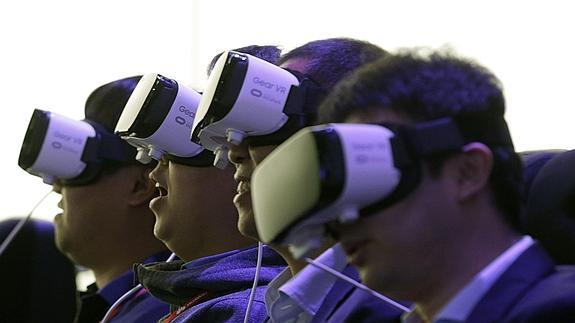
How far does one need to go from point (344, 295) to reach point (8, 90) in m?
1.91

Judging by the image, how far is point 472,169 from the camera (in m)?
1.02

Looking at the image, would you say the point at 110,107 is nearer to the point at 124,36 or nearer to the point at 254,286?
the point at 254,286

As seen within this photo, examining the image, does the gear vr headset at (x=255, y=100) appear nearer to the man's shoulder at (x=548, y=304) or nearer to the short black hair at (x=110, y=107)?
the man's shoulder at (x=548, y=304)

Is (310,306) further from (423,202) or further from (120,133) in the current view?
(120,133)

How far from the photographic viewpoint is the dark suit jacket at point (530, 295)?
0.95 metres

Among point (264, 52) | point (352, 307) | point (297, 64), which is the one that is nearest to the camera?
point (352, 307)

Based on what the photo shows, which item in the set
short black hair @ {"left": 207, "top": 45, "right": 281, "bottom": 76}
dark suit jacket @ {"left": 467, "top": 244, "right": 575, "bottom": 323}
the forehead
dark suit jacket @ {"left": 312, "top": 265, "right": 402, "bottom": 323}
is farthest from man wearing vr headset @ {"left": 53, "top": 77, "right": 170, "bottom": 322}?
dark suit jacket @ {"left": 467, "top": 244, "right": 575, "bottom": 323}

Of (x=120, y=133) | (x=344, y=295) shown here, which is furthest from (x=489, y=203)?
(x=120, y=133)

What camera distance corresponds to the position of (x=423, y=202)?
1005mm

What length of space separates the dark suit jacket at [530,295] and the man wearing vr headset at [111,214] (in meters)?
1.09

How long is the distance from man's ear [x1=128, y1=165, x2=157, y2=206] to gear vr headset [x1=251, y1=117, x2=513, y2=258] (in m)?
0.99

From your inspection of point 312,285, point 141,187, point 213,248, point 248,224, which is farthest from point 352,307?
point 141,187

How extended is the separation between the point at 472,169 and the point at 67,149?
1018mm

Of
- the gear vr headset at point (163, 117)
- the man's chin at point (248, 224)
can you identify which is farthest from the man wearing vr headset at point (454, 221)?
the gear vr headset at point (163, 117)
